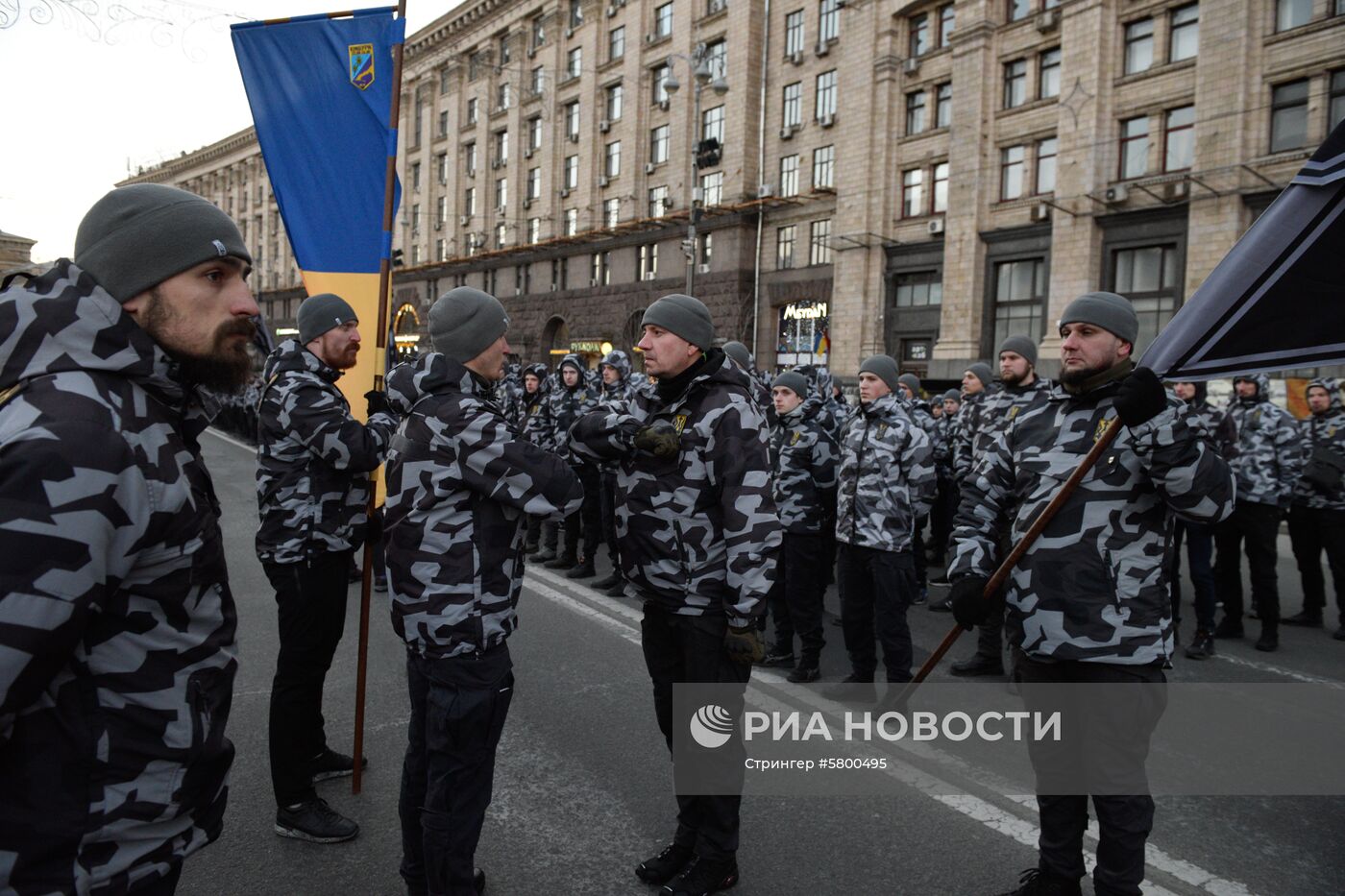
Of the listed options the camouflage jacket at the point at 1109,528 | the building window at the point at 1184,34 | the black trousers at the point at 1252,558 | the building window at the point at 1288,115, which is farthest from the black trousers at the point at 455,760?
the building window at the point at 1184,34

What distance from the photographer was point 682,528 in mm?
3428

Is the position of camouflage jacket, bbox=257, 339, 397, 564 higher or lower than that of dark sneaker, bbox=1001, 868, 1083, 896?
higher

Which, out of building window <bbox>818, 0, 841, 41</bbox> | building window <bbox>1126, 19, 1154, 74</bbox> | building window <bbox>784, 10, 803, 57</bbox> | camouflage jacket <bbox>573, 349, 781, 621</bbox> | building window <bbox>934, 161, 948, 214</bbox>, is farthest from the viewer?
building window <bbox>784, 10, 803, 57</bbox>

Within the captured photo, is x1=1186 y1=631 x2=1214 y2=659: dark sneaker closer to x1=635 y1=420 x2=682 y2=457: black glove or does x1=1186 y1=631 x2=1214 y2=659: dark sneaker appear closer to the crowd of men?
the crowd of men

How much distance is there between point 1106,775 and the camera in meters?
3.04

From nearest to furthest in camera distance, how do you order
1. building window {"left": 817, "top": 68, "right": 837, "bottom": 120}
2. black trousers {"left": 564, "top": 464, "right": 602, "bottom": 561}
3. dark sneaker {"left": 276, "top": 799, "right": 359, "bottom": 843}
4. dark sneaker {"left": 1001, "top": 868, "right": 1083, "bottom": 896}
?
dark sneaker {"left": 1001, "top": 868, "right": 1083, "bottom": 896} < dark sneaker {"left": 276, "top": 799, "right": 359, "bottom": 843} < black trousers {"left": 564, "top": 464, "right": 602, "bottom": 561} < building window {"left": 817, "top": 68, "right": 837, "bottom": 120}

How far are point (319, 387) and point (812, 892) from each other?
2982mm

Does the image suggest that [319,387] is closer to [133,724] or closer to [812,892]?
[133,724]

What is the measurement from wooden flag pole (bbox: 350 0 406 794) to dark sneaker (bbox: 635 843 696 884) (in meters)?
1.48

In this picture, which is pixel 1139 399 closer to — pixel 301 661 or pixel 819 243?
pixel 301 661

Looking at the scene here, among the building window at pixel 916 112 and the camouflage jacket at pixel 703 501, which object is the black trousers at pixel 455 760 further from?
the building window at pixel 916 112

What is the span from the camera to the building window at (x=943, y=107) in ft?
94.5

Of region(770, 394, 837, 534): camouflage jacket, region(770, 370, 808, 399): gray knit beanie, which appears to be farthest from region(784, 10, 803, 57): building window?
region(770, 394, 837, 534): camouflage jacket

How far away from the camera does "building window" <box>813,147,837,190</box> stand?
32812mm
